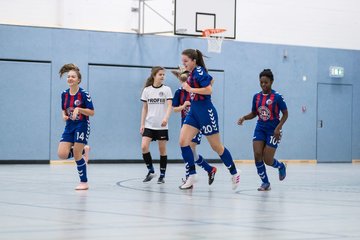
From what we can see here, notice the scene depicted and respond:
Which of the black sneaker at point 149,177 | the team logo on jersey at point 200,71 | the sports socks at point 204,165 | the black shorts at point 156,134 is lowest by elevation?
the black sneaker at point 149,177

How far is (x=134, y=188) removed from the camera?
40.2 ft

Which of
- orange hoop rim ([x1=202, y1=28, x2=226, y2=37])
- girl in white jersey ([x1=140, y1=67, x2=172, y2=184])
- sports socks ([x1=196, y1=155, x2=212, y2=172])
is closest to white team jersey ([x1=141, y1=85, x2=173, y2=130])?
girl in white jersey ([x1=140, y1=67, x2=172, y2=184])

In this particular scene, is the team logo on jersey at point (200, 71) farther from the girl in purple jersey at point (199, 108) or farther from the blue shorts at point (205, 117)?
the blue shorts at point (205, 117)

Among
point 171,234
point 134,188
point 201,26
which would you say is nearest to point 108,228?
point 171,234

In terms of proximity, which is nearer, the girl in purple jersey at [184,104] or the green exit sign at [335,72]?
the girl in purple jersey at [184,104]

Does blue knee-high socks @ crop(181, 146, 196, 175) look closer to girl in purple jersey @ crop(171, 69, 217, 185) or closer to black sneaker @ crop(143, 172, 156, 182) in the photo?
girl in purple jersey @ crop(171, 69, 217, 185)

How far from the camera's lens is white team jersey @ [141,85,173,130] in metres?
13.9

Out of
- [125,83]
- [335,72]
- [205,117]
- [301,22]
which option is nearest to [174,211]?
[205,117]

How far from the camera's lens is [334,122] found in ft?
90.3

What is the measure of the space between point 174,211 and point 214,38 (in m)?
15.5

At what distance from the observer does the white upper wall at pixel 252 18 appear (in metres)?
22.1

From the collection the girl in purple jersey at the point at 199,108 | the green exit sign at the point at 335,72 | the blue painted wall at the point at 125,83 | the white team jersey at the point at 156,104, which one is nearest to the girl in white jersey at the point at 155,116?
the white team jersey at the point at 156,104

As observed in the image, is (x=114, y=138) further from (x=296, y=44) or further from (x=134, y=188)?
(x=134, y=188)

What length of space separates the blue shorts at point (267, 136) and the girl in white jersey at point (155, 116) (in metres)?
2.00
